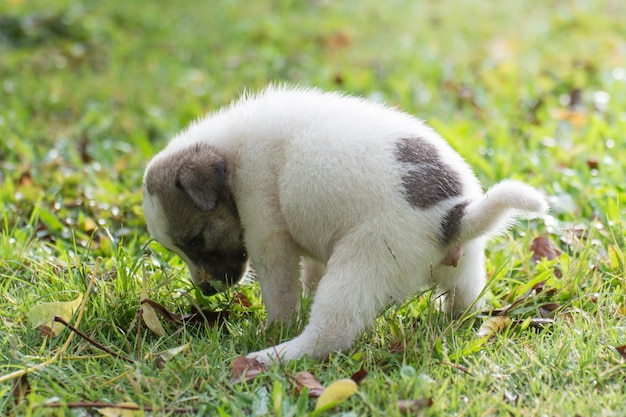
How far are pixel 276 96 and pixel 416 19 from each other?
6.14 m

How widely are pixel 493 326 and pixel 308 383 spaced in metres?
1.06

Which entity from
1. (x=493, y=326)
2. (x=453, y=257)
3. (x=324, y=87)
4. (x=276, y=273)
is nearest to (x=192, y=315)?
(x=276, y=273)

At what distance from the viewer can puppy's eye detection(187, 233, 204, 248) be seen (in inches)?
180

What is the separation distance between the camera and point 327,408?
135 inches

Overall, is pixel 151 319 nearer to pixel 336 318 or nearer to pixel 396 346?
pixel 336 318

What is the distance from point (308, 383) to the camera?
3578 mm

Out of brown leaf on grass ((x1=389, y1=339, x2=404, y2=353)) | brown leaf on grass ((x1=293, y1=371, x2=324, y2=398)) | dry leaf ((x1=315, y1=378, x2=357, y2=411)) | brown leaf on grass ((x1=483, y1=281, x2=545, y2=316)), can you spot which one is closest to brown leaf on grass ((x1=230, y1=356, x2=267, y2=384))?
brown leaf on grass ((x1=293, y1=371, x2=324, y2=398))

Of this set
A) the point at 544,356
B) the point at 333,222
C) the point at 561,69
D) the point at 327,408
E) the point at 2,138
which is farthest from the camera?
the point at 561,69

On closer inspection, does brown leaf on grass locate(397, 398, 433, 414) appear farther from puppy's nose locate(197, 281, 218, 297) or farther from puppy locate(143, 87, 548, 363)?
puppy's nose locate(197, 281, 218, 297)

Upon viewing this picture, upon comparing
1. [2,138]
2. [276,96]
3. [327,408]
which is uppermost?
[276,96]

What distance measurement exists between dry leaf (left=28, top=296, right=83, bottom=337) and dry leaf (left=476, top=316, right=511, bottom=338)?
2.00 meters

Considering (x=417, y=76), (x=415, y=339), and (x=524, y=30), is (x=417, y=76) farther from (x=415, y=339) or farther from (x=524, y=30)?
(x=415, y=339)

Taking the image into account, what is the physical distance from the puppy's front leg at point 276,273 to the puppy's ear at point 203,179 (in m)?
0.33

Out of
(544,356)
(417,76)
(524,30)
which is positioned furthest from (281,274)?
(524,30)
